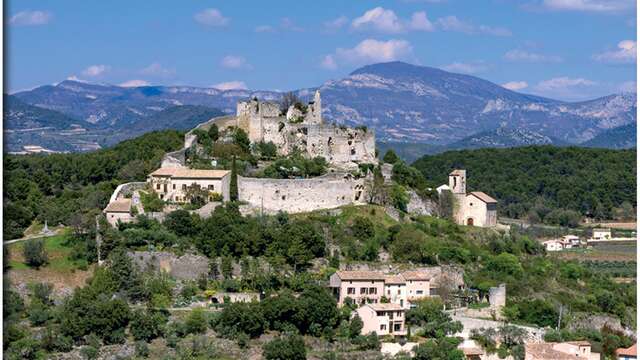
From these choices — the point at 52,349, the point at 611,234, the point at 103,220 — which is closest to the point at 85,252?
the point at 103,220

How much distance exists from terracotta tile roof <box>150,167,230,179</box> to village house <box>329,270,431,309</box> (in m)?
5.37

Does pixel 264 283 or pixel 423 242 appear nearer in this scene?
pixel 264 283

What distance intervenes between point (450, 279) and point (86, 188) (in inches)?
496

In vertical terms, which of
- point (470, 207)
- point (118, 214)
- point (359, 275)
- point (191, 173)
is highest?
point (191, 173)

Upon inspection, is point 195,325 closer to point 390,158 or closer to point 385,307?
point 385,307

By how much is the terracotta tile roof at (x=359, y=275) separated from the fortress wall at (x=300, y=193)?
418 centimetres

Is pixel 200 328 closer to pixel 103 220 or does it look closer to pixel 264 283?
pixel 264 283

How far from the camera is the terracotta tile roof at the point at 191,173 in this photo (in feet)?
126

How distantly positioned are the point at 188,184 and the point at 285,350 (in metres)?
8.63

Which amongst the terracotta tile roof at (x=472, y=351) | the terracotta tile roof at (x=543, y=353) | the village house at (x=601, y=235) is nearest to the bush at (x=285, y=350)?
the terracotta tile roof at (x=472, y=351)

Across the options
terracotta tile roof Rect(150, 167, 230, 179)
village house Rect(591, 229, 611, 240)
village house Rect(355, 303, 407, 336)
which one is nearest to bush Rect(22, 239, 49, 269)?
terracotta tile roof Rect(150, 167, 230, 179)

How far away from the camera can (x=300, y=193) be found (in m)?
39.3

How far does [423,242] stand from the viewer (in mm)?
38562

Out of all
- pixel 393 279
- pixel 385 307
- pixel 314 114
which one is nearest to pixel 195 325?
pixel 385 307
